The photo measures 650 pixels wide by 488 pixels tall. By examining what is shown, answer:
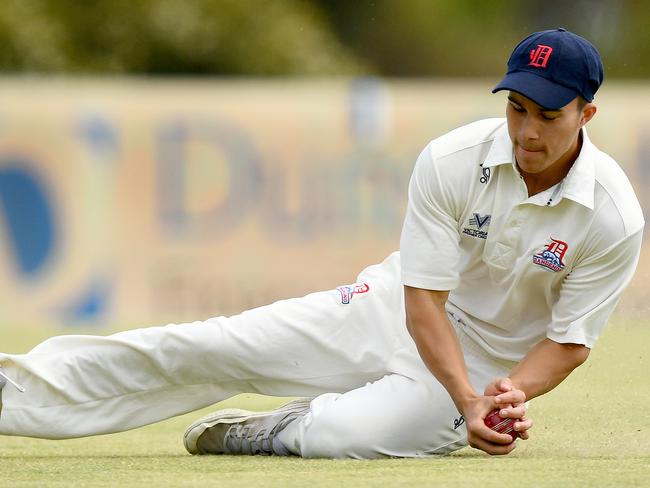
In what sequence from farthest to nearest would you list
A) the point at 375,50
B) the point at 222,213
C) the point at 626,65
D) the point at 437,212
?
the point at 375,50, the point at 626,65, the point at 222,213, the point at 437,212

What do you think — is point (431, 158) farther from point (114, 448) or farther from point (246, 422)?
point (114, 448)

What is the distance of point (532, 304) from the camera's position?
4.61 metres

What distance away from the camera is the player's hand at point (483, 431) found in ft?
13.9

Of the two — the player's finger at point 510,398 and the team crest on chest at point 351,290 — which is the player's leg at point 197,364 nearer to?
the team crest on chest at point 351,290

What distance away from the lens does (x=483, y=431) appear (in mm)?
4227

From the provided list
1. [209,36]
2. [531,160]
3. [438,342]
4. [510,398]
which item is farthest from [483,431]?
[209,36]

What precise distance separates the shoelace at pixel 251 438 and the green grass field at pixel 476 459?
110 mm

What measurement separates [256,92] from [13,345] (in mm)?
4361

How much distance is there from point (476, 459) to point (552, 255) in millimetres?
710

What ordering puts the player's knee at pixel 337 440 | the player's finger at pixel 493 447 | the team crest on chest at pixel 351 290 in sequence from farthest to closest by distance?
the team crest on chest at pixel 351 290
the player's knee at pixel 337 440
the player's finger at pixel 493 447

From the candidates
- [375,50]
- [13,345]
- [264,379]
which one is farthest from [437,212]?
[375,50]

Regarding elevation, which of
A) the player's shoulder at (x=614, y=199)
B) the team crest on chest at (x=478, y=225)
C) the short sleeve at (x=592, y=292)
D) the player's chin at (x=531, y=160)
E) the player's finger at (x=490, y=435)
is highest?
the player's chin at (x=531, y=160)

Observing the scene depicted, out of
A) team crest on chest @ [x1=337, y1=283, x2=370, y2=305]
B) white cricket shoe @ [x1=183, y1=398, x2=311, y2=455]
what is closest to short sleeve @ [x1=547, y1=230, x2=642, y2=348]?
team crest on chest @ [x1=337, y1=283, x2=370, y2=305]

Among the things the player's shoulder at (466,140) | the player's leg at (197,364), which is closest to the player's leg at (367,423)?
the player's leg at (197,364)
